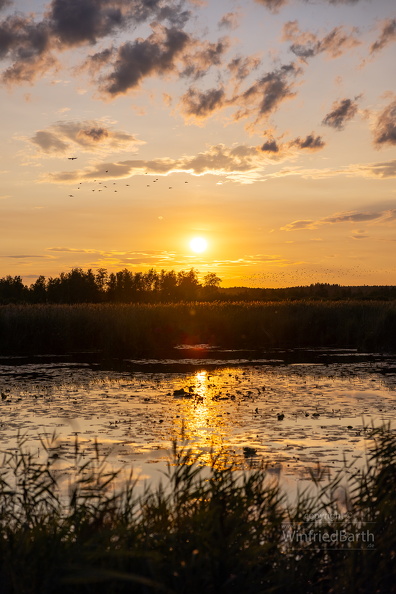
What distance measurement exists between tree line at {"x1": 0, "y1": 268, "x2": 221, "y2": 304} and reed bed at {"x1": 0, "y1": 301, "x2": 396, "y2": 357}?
51.4 m

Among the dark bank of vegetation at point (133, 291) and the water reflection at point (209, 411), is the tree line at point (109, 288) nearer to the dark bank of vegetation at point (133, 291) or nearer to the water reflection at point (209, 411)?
the dark bank of vegetation at point (133, 291)

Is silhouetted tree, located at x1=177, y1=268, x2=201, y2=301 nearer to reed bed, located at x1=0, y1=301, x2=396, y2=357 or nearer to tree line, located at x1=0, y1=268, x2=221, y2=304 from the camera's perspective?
tree line, located at x1=0, y1=268, x2=221, y2=304

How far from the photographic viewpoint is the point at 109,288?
10738 centimetres

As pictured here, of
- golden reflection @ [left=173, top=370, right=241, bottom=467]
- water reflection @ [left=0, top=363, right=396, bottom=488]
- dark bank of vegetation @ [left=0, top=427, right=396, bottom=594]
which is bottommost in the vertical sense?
golden reflection @ [left=173, top=370, right=241, bottom=467]

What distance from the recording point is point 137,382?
70.0 feet

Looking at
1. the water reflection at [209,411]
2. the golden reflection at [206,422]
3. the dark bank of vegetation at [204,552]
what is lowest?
the golden reflection at [206,422]

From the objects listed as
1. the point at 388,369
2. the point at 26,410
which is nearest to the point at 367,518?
the point at 26,410

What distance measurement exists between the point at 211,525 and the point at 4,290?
114 meters

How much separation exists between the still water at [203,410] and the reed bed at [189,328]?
16.7 ft

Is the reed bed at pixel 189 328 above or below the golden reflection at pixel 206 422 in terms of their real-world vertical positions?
above

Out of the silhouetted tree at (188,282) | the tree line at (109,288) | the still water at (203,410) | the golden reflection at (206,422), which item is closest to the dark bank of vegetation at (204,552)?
the still water at (203,410)

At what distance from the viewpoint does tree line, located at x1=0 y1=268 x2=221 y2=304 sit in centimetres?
9866

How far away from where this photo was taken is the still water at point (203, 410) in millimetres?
11227

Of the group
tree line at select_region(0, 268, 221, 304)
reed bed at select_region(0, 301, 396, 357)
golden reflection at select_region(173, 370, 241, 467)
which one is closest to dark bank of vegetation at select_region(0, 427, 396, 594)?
golden reflection at select_region(173, 370, 241, 467)
